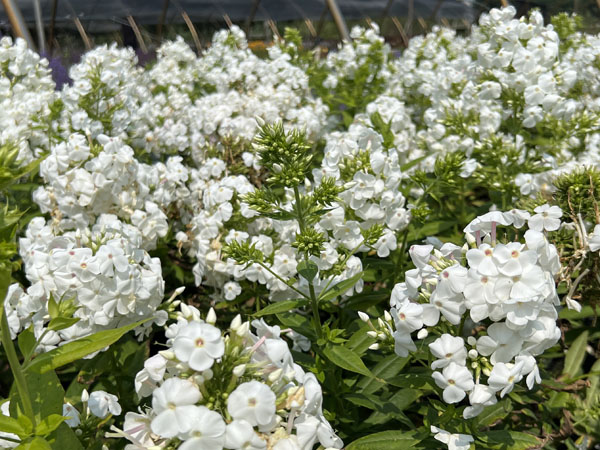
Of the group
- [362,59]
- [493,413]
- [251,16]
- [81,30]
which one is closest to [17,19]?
[362,59]

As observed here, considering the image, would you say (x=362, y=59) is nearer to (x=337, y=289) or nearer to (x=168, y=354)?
(x=337, y=289)

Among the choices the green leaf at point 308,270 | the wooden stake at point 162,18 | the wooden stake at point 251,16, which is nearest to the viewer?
the green leaf at point 308,270

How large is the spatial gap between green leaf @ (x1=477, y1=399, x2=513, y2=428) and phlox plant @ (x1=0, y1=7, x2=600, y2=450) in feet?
0.06

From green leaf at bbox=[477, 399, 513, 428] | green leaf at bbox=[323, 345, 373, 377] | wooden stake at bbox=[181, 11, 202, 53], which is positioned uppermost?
wooden stake at bbox=[181, 11, 202, 53]

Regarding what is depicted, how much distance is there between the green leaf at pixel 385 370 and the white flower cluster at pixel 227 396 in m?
0.85

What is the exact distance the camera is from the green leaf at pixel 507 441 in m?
2.07

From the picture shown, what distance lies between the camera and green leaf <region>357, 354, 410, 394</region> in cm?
241

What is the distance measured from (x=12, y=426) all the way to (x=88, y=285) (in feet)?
2.64

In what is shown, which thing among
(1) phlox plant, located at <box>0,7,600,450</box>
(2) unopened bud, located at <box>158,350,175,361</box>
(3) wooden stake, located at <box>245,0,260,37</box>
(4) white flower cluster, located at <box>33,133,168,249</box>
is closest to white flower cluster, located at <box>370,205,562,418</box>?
(1) phlox plant, located at <box>0,7,600,450</box>

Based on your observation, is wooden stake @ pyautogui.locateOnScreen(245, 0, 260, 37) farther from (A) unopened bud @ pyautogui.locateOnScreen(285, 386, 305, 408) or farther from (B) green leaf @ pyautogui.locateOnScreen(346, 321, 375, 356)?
(A) unopened bud @ pyautogui.locateOnScreen(285, 386, 305, 408)

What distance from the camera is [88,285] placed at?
7.52 feet

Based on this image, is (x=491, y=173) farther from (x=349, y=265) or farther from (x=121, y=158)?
(x=121, y=158)

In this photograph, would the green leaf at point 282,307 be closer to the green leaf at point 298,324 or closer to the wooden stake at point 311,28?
the green leaf at point 298,324

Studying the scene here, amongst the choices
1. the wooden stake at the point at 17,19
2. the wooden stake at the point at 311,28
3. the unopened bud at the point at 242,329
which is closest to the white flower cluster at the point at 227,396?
the unopened bud at the point at 242,329
